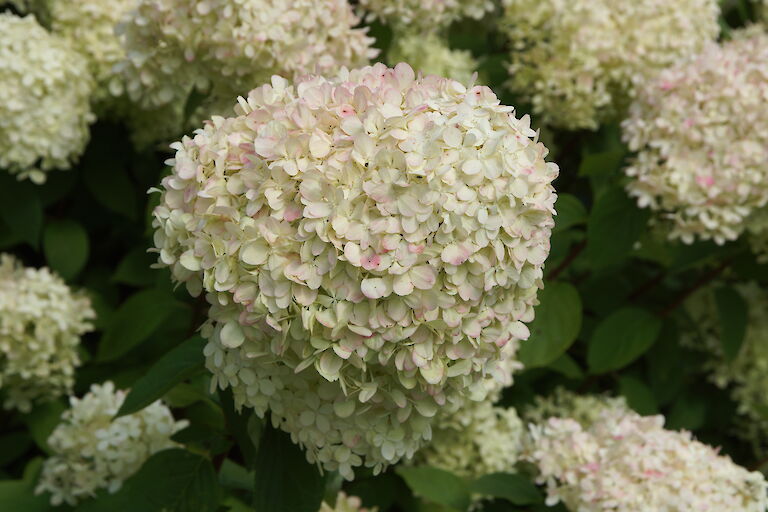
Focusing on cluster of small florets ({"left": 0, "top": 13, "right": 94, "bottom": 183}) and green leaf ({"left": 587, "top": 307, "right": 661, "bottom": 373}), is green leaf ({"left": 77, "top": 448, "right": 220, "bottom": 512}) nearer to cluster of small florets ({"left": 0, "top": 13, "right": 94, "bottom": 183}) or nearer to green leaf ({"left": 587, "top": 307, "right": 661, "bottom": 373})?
cluster of small florets ({"left": 0, "top": 13, "right": 94, "bottom": 183})

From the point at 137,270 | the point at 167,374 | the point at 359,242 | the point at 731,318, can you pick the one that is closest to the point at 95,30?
the point at 137,270

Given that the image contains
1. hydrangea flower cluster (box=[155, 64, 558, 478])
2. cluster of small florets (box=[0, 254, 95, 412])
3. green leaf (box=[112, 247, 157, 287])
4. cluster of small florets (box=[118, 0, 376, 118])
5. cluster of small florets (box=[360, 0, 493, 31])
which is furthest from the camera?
green leaf (box=[112, 247, 157, 287])

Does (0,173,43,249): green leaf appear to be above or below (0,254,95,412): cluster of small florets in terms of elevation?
above

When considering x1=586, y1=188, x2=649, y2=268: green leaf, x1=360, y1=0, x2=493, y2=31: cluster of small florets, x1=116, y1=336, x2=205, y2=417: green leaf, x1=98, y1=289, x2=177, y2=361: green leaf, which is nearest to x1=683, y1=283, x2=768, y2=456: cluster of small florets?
x1=586, y1=188, x2=649, y2=268: green leaf

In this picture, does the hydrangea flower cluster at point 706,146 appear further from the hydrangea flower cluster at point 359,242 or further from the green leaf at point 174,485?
the green leaf at point 174,485

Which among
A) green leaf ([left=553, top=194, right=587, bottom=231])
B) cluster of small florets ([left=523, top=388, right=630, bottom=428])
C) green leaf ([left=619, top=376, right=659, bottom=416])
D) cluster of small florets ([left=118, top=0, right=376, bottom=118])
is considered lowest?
cluster of small florets ([left=523, top=388, right=630, bottom=428])

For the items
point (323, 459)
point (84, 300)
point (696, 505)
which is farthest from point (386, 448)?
point (84, 300)

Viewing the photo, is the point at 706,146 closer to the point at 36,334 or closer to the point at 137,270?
the point at 137,270
